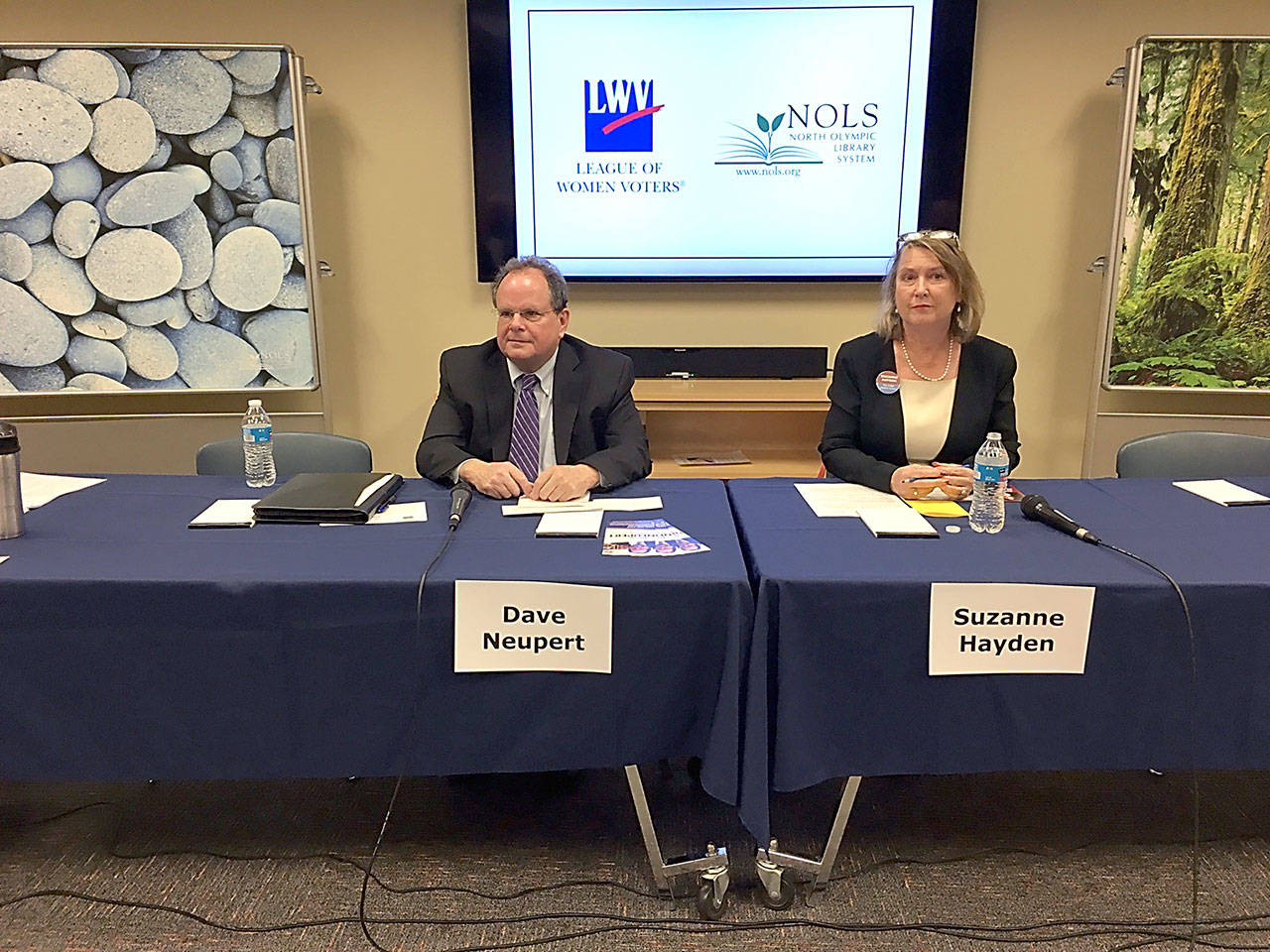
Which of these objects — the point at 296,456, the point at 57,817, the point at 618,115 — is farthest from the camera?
the point at 618,115

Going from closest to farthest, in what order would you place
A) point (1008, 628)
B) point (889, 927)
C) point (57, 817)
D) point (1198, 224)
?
point (1008, 628) → point (889, 927) → point (57, 817) → point (1198, 224)

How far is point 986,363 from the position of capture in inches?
89.2

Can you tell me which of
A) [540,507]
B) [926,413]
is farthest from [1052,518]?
[540,507]

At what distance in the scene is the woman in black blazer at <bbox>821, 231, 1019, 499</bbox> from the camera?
2.22 meters

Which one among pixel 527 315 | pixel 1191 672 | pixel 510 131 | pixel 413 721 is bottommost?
pixel 413 721

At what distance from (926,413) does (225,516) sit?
1641 mm

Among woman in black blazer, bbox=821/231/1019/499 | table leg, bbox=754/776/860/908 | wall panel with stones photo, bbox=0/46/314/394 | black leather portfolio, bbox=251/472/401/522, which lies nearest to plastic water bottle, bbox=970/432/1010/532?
woman in black blazer, bbox=821/231/1019/499

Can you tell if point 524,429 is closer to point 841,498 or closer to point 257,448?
point 257,448

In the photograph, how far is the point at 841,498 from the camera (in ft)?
6.43

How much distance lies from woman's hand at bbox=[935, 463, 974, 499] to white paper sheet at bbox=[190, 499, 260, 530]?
1.44 metres

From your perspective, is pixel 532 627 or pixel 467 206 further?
pixel 467 206

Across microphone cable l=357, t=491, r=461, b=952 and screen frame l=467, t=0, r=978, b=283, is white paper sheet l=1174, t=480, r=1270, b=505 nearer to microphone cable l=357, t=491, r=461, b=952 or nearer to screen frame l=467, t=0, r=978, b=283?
microphone cable l=357, t=491, r=461, b=952

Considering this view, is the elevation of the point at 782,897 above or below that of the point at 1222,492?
below

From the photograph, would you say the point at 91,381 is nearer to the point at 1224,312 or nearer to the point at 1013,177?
the point at 1013,177
